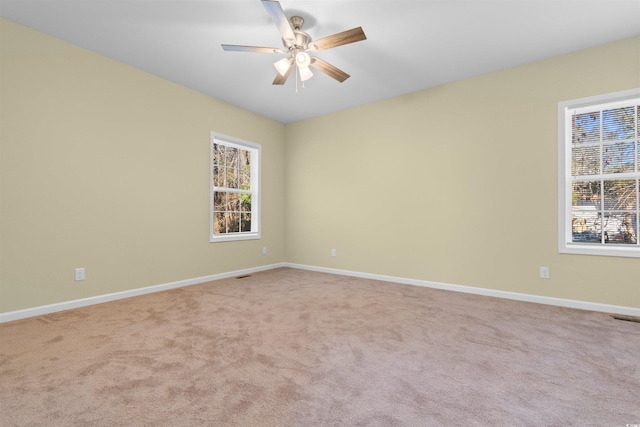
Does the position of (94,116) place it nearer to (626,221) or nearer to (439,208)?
(439,208)

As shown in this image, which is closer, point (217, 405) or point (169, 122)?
point (217, 405)

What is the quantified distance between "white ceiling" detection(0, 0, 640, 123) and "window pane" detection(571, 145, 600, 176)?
1039 millimetres

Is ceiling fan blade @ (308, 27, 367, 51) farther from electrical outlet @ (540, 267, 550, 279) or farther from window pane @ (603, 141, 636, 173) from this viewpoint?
electrical outlet @ (540, 267, 550, 279)

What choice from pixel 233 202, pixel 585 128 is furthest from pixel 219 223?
pixel 585 128

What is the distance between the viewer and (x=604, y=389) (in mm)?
1583

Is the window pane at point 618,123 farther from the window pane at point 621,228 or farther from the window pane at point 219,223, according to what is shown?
the window pane at point 219,223

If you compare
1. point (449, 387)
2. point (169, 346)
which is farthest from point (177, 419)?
point (449, 387)

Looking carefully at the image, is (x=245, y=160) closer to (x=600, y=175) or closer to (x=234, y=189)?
(x=234, y=189)

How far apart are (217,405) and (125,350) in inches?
40.9

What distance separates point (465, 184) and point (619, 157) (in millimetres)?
1418

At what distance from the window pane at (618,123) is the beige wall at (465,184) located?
25 cm

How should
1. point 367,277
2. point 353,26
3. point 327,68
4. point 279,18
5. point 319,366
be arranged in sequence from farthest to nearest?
point 367,277
point 327,68
point 353,26
point 279,18
point 319,366

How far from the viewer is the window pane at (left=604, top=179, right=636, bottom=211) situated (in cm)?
291

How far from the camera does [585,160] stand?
10.2 feet
